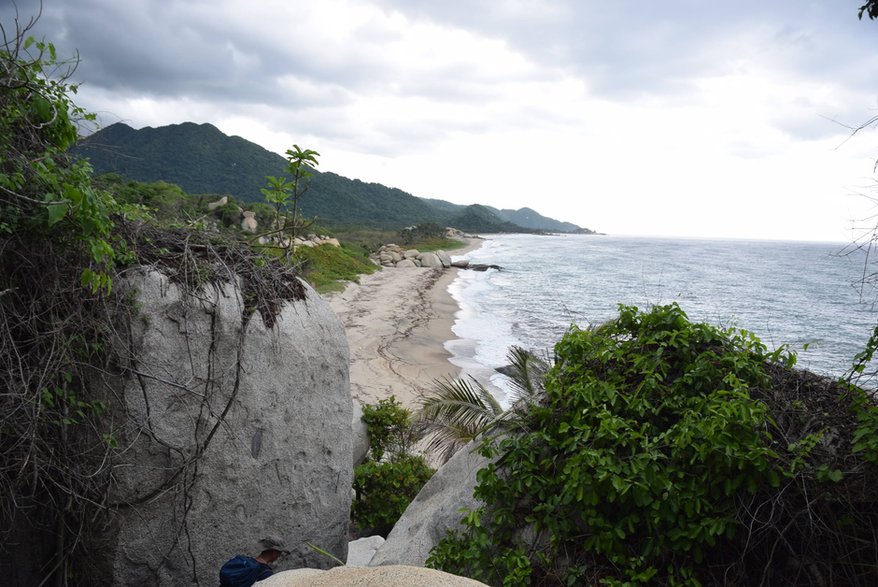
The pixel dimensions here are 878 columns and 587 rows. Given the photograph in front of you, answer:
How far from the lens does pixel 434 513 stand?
462cm

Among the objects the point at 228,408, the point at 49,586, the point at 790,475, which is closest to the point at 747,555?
the point at 790,475

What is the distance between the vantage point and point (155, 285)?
14.4 feet

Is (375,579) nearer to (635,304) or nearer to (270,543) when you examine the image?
(270,543)

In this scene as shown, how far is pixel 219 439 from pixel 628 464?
3078 millimetres

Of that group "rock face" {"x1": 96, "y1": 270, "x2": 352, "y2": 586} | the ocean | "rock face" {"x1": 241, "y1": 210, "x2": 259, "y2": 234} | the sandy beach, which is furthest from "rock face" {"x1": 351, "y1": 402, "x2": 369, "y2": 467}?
"rock face" {"x1": 241, "y1": 210, "x2": 259, "y2": 234}

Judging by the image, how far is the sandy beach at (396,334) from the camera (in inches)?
620

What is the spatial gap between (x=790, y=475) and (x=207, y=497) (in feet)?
13.2

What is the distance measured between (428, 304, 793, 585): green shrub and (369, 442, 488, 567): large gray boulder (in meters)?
0.23

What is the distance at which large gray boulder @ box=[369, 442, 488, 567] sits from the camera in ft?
14.6

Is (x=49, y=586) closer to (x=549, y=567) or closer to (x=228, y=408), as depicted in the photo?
(x=228, y=408)

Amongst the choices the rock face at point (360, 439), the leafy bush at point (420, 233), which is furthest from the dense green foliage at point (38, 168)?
the leafy bush at point (420, 233)

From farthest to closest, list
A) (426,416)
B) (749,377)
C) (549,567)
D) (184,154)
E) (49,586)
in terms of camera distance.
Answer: (184,154), (426,416), (49,586), (749,377), (549,567)

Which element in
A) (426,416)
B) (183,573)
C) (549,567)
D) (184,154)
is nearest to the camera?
(549,567)

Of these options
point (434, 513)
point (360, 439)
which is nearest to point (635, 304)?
point (360, 439)
